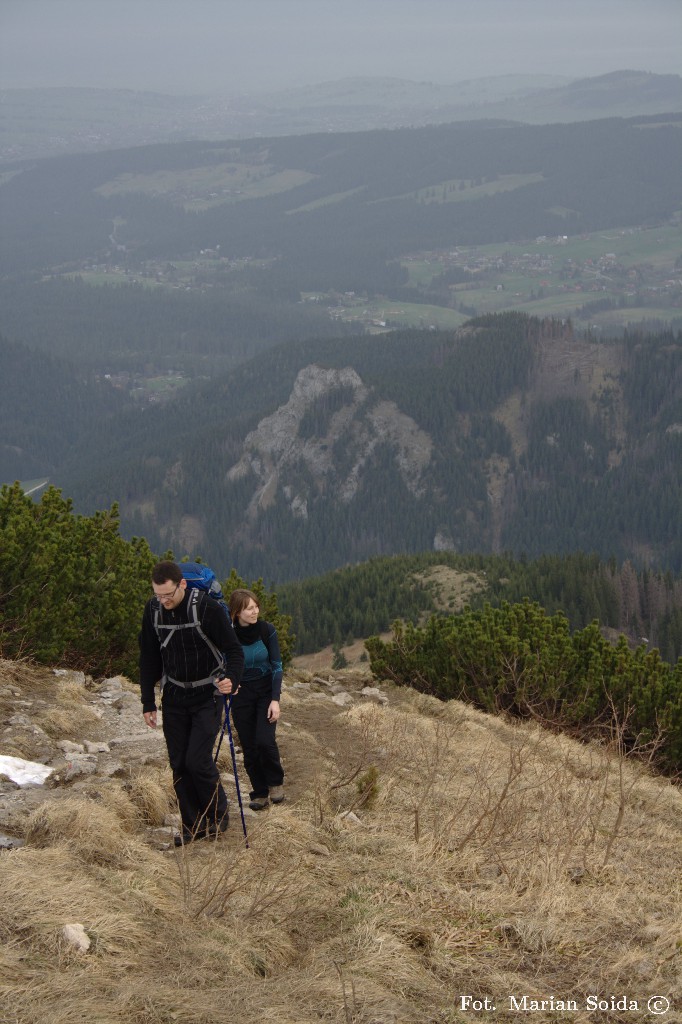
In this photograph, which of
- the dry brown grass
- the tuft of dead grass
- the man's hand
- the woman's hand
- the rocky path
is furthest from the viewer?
the woman's hand

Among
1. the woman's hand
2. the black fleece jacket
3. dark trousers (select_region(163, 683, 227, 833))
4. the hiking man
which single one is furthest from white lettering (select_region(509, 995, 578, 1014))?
the woman's hand

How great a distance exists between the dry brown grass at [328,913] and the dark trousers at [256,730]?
2.07 ft

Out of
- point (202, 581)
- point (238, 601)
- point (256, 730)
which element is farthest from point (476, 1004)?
point (238, 601)

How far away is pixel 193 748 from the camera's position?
39.5 feet

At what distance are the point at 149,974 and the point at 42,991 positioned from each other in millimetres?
990

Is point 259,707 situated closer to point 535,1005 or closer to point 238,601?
point 238,601

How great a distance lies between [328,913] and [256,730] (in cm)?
410

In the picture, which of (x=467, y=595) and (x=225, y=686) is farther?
(x=467, y=595)

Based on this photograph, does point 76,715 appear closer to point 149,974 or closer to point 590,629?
point 149,974

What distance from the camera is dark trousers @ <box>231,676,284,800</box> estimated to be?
45.8 feet

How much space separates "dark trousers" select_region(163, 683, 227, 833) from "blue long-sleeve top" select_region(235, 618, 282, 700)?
1396 mm

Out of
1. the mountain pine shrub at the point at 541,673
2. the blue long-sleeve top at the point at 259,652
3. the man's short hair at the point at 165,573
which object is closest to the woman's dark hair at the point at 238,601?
the blue long-sleeve top at the point at 259,652

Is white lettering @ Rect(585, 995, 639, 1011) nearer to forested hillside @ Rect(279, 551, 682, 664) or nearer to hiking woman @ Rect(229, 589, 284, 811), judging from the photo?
hiking woman @ Rect(229, 589, 284, 811)

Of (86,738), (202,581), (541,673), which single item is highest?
(202,581)
